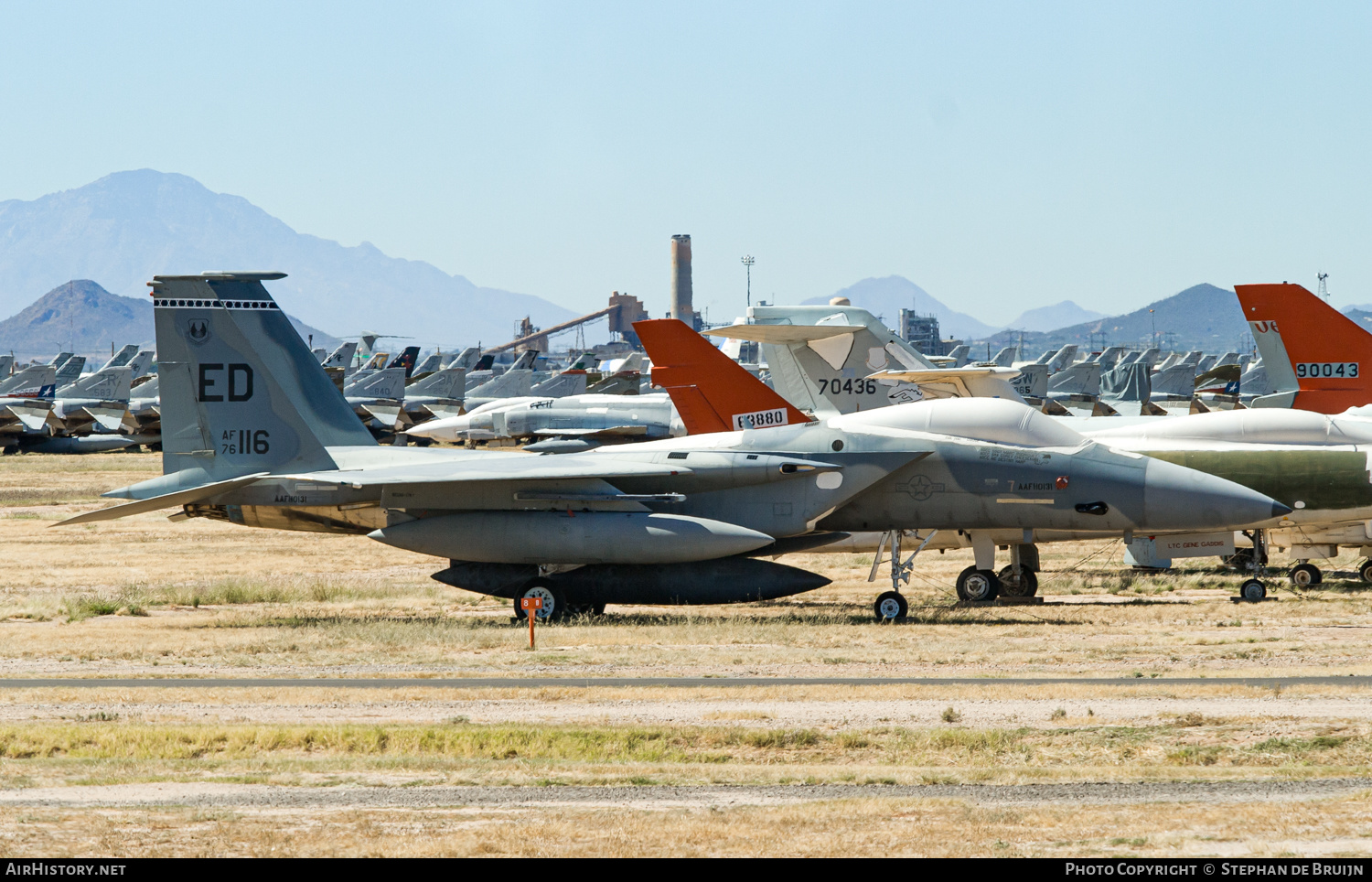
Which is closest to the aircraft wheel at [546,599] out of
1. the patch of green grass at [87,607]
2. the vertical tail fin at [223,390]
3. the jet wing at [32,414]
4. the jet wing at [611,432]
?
the vertical tail fin at [223,390]

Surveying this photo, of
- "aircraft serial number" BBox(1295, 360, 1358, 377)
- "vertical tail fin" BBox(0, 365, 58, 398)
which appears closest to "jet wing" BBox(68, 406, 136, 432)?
"vertical tail fin" BBox(0, 365, 58, 398)

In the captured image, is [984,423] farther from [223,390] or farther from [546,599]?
[223,390]

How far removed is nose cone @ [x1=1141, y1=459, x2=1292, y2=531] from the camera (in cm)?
1903

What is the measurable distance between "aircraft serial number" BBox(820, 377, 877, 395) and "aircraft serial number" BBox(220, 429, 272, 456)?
35.5 feet

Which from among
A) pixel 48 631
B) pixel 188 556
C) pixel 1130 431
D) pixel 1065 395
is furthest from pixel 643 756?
pixel 1065 395

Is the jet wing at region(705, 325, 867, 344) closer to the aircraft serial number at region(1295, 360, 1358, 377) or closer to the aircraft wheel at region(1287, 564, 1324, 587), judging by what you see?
the aircraft wheel at region(1287, 564, 1324, 587)

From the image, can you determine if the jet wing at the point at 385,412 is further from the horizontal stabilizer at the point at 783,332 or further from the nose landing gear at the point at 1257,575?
the nose landing gear at the point at 1257,575

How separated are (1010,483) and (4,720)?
12861 mm

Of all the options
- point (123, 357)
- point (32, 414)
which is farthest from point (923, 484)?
point (123, 357)

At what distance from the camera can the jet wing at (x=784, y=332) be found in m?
24.9

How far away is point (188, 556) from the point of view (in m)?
28.6

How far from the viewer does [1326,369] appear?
90.2 ft

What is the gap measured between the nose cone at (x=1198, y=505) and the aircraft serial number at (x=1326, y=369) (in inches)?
379
